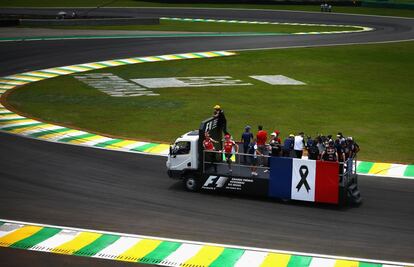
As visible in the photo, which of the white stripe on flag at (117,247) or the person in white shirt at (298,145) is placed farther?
the person in white shirt at (298,145)

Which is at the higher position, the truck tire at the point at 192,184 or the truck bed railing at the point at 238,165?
the truck bed railing at the point at 238,165

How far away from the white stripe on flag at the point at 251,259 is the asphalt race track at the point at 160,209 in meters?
0.66

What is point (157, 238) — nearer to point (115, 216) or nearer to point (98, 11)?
point (115, 216)

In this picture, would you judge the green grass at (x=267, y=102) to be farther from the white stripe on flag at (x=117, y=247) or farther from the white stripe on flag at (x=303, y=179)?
the white stripe on flag at (x=117, y=247)

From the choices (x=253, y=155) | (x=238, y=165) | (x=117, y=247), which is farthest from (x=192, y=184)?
(x=117, y=247)

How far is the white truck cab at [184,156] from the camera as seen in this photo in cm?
2677

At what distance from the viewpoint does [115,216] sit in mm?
23844

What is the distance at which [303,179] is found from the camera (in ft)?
82.3

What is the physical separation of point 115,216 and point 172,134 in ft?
37.7

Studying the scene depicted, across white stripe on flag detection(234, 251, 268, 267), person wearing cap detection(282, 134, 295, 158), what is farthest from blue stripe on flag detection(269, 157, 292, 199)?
white stripe on flag detection(234, 251, 268, 267)

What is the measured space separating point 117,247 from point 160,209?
359cm

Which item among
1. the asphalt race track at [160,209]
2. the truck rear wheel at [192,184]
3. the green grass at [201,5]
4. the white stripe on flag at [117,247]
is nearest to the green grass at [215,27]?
the green grass at [201,5]

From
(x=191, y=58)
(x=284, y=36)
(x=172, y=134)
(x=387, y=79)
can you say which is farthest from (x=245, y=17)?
(x=172, y=134)

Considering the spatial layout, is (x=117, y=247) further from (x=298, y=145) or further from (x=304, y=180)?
(x=298, y=145)
